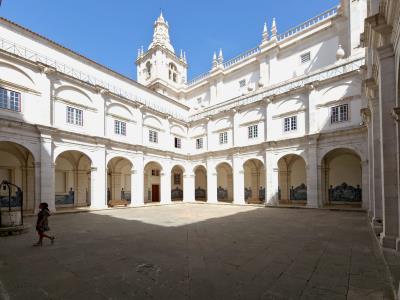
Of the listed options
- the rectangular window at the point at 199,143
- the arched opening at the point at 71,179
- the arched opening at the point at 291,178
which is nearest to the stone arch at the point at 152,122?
the rectangular window at the point at 199,143

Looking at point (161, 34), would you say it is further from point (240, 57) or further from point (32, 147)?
point (32, 147)

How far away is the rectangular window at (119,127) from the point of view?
2100cm

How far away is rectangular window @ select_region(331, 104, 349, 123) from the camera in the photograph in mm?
17719

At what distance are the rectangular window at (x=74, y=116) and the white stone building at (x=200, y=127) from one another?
76mm

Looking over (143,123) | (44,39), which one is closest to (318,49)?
(143,123)

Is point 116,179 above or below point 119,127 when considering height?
below

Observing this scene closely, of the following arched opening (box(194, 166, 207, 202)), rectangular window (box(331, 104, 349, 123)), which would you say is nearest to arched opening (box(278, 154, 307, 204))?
rectangular window (box(331, 104, 349, 123))

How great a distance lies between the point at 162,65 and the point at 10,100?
25692 mm

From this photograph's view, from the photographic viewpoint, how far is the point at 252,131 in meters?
23.1

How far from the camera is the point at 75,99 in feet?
59.8

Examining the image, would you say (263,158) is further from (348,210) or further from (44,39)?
(44,39)

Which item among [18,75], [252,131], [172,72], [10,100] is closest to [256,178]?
[252,131]

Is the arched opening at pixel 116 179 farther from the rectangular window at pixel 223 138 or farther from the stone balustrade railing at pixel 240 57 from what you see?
the stone balustrade railing at pixel 240 57

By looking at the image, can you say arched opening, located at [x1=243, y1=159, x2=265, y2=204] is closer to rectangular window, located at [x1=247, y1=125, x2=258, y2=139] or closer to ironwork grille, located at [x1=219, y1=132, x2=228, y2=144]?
ironwork grille, located at [x1=219, y1=132, x2=228, y2=144]
